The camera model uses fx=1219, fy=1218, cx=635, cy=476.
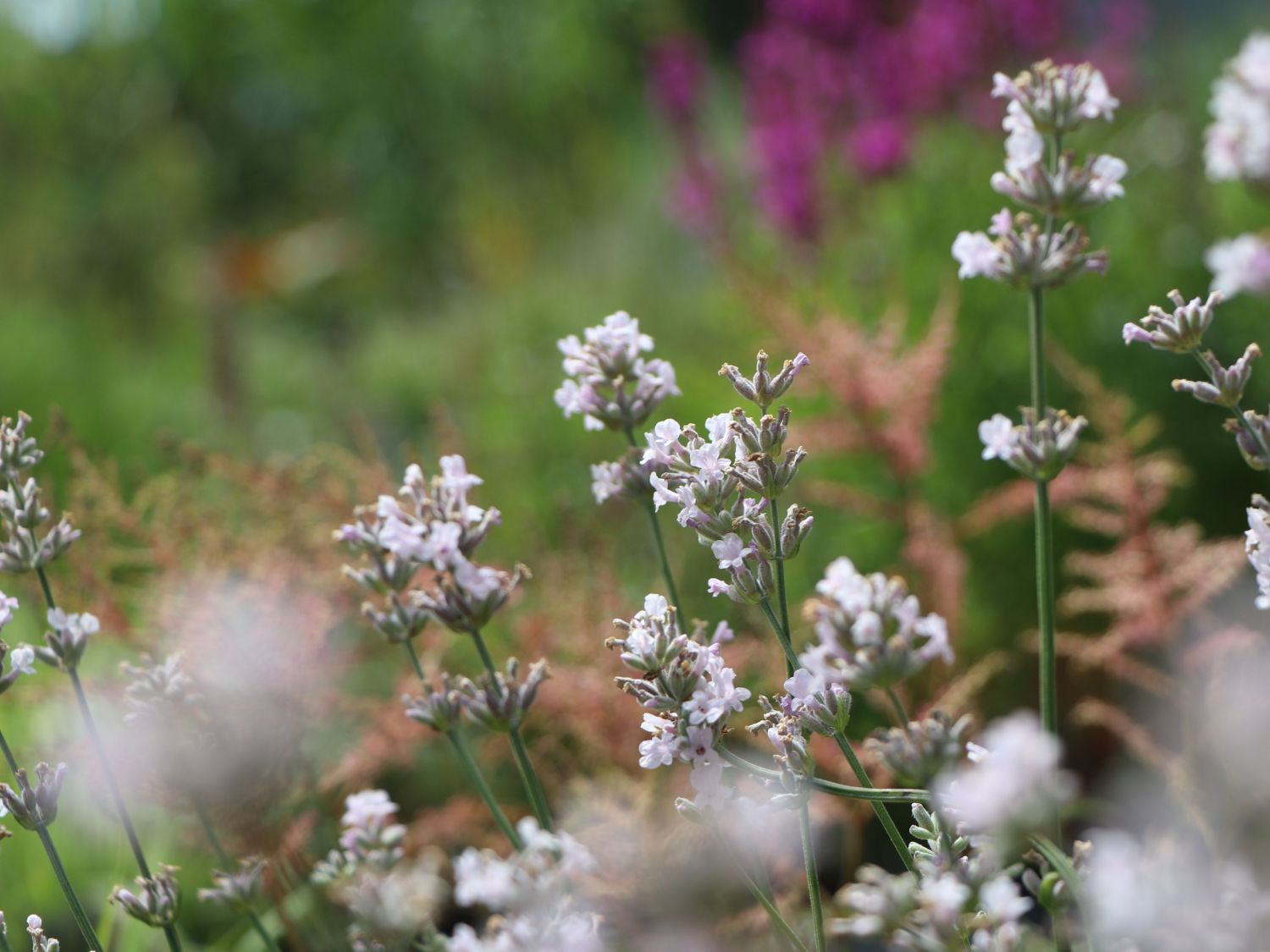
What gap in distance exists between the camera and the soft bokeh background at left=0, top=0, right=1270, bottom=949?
1.94 metres

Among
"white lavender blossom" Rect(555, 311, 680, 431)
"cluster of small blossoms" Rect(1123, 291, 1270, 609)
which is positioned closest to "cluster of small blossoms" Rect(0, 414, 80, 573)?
"white lavender blossom" Rect(555, 311, 680, 431)

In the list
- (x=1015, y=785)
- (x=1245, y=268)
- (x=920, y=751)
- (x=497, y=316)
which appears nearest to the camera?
(x=1015, y=785)

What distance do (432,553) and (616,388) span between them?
0.79ft

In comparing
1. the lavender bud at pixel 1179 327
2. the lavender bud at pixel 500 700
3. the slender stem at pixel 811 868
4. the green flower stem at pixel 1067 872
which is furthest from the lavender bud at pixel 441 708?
the lavender bud at pixel 1179 327

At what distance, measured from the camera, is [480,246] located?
8.98 m

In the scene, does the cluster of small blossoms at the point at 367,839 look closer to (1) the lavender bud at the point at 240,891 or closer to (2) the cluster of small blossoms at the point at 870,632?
(1) the lavender bud at the point at 240,891

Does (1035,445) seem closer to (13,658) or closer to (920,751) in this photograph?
(920,751)

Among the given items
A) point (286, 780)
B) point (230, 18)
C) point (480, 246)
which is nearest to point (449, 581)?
point (286, 780)

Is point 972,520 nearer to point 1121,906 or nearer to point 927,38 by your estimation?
point 1121,906

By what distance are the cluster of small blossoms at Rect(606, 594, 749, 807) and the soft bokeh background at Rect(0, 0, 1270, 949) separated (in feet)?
2.52

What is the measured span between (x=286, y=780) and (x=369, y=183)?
36.9 feet

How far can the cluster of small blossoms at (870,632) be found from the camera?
678mm

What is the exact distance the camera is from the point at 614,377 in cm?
98

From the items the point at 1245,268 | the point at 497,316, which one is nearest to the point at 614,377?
the point at 1245,268
